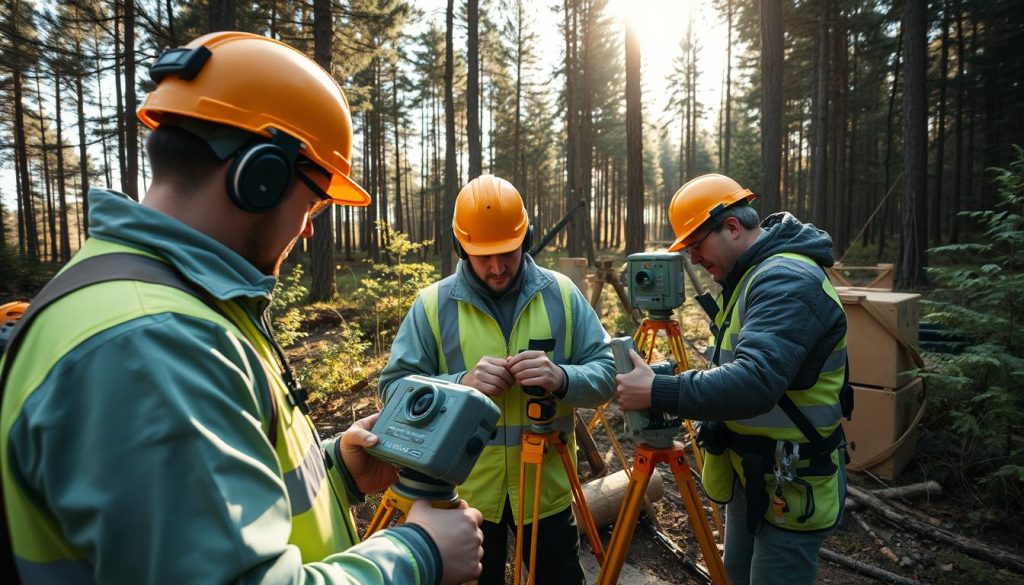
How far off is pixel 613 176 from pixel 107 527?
4478 cm

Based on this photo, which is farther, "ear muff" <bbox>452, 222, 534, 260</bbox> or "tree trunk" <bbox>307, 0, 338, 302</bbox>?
"tree trunk" <bbox>307, 0, 338, 302</bbox>

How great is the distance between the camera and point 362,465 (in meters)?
1.57

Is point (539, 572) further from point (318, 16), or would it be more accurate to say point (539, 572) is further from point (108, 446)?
point (318, 16)

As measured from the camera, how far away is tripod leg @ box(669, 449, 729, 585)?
2.43 m

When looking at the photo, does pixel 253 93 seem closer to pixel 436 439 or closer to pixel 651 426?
pixel 436 439

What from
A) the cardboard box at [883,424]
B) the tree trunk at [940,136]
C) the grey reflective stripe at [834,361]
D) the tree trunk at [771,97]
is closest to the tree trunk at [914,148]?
the tree trunk at [771,97]

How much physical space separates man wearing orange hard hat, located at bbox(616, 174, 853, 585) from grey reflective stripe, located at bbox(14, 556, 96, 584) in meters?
1.94

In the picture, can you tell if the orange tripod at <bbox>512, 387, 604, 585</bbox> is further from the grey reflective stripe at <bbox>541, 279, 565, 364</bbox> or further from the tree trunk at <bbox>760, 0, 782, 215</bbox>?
the tree trunk at <bbox>760, 0, 782, 215</bbox>


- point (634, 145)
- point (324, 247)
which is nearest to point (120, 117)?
point (324, 247)

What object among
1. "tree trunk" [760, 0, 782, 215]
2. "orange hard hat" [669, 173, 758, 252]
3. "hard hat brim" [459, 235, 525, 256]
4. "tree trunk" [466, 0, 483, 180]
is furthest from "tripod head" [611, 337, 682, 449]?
"tree trunk" [466, 0, 483, 180]

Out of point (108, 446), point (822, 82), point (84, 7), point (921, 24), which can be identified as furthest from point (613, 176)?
point (108, 446)

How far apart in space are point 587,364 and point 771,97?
24.4 feet

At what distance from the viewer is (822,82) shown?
1662 cm

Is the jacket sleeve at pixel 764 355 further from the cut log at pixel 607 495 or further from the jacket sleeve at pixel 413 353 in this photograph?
the cut log at pixel 607 495
